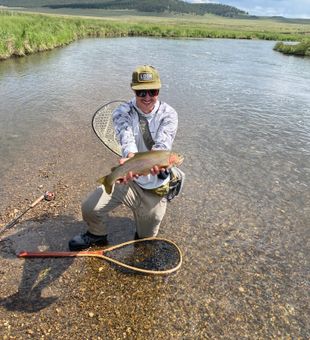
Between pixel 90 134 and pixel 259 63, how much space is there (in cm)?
2898

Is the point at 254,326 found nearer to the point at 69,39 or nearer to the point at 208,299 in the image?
the point at 208,299

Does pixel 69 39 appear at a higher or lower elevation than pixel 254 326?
lower

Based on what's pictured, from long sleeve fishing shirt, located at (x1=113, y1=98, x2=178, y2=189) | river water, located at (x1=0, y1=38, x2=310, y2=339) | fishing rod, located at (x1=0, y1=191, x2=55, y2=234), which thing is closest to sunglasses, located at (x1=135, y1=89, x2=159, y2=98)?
long sleeve fishing shirt, located at (x1=113, y1=98, x2=178, y2=189)

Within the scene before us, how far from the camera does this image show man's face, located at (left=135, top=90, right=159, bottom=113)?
5.84 m

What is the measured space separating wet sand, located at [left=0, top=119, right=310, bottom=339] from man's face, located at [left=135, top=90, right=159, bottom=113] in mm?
2752

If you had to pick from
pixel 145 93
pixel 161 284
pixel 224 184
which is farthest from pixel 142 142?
pixel 224 184

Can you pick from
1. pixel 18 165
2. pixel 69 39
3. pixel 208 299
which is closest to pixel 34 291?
pixel 208 299

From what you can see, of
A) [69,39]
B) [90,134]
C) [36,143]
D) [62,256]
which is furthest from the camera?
[69,39]

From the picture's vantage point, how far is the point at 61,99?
18375mm

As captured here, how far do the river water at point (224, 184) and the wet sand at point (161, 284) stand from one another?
0.03 metres

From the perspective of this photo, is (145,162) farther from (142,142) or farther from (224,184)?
(224,184)

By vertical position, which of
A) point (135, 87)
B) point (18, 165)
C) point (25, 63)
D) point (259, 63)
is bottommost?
point (259, 63)

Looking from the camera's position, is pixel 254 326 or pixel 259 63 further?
pixel 259 63

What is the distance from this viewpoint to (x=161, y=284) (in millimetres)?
6188
